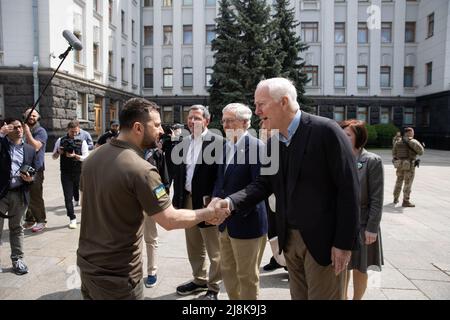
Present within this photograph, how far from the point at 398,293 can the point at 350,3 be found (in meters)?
34.3

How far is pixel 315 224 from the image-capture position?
235 centimetres

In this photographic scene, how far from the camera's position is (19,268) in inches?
175

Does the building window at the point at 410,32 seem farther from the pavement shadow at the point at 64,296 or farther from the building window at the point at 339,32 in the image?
the pavement shadow at the point at 64,296

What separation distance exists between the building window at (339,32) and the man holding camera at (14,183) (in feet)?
109

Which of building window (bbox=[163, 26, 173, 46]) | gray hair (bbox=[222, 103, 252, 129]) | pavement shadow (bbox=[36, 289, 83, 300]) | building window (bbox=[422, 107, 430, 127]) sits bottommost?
pavement shadow (bbox=[36, 289, 83, 300])

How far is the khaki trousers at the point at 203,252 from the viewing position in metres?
4.00

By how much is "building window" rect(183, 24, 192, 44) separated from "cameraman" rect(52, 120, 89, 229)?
1153 inches

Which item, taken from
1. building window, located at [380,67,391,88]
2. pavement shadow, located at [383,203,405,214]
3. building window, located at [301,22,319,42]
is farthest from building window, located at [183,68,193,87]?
pavement shadow, located at [383,203,405,214]

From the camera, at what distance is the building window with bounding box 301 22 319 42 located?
33969mm

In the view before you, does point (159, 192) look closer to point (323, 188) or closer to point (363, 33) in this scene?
point (323, 188)

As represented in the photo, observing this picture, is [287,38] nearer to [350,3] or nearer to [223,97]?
[223,97]

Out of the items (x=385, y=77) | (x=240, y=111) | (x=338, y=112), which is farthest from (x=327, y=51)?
(x=240, y=111)

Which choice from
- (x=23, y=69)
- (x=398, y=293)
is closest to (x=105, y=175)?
(x=398, y=293)

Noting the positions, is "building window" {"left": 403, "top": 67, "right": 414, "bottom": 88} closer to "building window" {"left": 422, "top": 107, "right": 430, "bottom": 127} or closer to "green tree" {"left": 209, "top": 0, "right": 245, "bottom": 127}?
"building window" {"left": 422, "top": 107, "right": 430, "bottom": 127}
